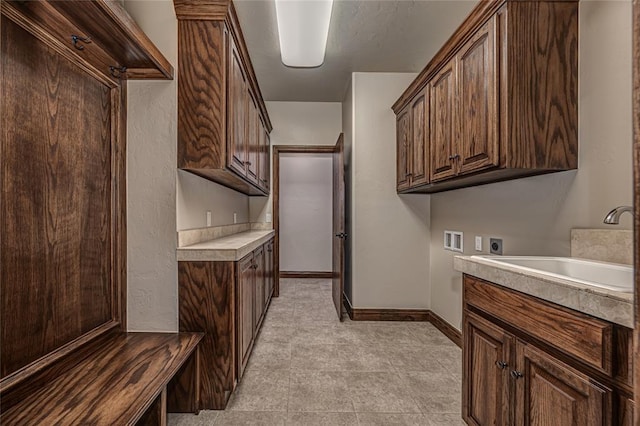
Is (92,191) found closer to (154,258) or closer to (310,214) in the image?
(154,258)

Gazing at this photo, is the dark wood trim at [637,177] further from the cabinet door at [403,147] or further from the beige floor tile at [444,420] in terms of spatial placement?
the cabinet door at [403,147]

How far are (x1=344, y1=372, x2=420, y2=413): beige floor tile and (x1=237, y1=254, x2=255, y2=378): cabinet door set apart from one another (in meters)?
0.74

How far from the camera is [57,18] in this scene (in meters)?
1.31

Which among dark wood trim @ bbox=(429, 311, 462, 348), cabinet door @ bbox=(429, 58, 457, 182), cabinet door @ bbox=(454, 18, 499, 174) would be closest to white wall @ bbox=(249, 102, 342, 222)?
cabinet door @ bbox=(429, 58, 457, 182)

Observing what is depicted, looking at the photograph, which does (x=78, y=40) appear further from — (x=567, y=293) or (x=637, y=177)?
(x=567, y=293)

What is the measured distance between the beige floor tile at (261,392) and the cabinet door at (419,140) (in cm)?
190

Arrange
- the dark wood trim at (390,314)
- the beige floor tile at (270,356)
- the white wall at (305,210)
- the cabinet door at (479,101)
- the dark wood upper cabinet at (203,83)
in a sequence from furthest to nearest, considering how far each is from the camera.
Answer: the white wall at (305,210), the dark wood trim at (390,314), the beige floor tile at (270,356), the dark wood upper cabinet at (203,83), the cabinet door at (479,101)

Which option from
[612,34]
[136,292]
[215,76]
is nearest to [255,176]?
[215,76]

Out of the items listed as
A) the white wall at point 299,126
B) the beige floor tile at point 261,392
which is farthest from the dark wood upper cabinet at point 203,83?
the white wall at point 299,126

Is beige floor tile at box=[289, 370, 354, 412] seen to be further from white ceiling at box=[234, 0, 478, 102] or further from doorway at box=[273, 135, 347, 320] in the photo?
doorway at box=[273, 135, 347, 320]

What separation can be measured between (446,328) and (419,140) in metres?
1.79

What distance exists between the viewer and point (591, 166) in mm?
1603

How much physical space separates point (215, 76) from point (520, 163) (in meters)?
1.75

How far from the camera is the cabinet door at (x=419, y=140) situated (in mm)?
2777
